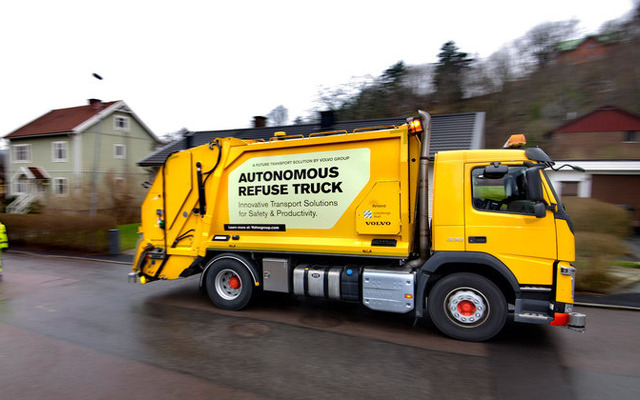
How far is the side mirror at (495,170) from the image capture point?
493 cm

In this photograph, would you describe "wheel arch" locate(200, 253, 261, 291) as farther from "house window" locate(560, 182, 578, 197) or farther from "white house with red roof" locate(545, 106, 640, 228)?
"house window" locate(560, 182, 578, 197)

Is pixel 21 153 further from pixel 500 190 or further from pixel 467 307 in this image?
pixel 500 190

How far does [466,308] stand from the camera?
5.12 metres

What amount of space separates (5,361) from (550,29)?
37.5m

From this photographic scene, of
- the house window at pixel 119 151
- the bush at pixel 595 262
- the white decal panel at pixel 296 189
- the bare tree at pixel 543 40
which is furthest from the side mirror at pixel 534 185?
the house window at pixel 119 151

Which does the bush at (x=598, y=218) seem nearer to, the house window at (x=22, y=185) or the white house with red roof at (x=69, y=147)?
the white house with red roof at (x=69, y=147)

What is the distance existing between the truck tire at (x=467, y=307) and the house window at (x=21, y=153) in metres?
34.6

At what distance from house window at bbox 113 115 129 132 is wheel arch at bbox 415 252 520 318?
30.6 meters

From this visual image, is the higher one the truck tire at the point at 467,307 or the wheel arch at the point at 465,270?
the wheel arch at the point at 465,270

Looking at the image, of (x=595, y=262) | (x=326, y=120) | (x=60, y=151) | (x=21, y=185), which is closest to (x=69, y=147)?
(x=60, y=151)

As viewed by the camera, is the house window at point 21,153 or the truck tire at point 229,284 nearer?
the truck tire at point 229,284

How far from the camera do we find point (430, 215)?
18.8 ft

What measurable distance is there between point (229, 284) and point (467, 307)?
3926mm

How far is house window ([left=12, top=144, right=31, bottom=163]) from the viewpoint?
29.6 m
